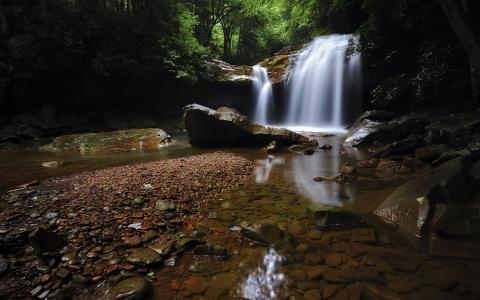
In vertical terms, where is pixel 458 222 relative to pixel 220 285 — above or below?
above

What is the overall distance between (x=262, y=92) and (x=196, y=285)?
1737cm

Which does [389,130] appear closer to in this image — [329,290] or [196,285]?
[329,290]

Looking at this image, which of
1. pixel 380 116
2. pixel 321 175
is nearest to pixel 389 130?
pixel 380 116

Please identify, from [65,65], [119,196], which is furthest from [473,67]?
[65,65]

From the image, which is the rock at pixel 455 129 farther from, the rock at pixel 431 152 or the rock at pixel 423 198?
the rock at pixel 423 198

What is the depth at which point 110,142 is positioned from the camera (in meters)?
12.1

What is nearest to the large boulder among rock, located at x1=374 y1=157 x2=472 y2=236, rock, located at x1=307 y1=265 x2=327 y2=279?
rock, located at x1=374 y1=157 x2=472 y2=236

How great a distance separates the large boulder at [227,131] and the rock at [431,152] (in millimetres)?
4089

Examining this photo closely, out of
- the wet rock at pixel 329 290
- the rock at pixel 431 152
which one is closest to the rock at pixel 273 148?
the rock at pixel 431 152

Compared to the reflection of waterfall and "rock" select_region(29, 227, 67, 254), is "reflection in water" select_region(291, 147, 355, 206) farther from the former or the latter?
the reflection of waterfall

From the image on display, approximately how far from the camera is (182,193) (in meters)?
4.99

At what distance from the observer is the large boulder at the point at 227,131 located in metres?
10.4

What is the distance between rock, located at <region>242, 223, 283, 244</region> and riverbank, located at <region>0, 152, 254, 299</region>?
69 cm

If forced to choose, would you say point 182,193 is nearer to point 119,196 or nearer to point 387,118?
point 119,196
